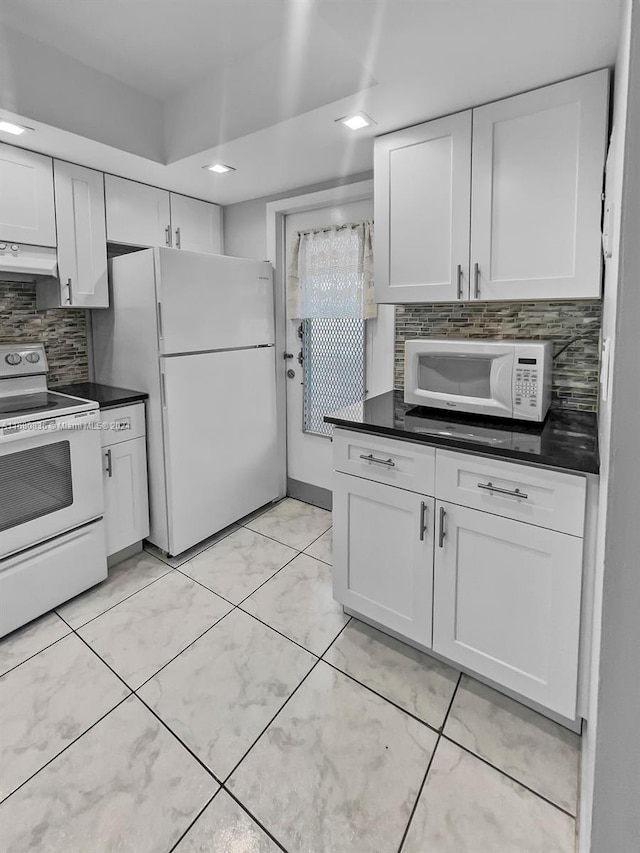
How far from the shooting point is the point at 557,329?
6.66 ft

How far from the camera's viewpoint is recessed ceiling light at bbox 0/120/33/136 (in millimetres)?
1936

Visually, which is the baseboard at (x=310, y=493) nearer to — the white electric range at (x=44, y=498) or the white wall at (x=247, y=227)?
the white electric range at (x=44, y=498)

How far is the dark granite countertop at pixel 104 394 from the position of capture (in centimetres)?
239

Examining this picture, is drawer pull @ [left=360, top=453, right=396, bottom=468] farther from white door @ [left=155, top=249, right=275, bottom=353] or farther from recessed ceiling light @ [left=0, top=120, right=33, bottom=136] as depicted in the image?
recessed ceiling light @ [left=0, top=120, right=33, bottom=136]

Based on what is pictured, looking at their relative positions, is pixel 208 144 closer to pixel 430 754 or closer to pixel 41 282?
pixel 41 282

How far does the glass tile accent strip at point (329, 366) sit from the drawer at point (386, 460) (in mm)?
902

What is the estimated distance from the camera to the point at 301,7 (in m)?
1.68

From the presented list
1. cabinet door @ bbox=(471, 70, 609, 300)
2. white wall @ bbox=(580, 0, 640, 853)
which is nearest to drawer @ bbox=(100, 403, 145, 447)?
cabinet door @ bbox=(471, 70, 609, 300)

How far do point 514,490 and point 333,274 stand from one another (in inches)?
72.4

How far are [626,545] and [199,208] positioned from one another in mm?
3177

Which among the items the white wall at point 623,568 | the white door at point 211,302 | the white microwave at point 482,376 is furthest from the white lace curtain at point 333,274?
the white wall at point 623,568

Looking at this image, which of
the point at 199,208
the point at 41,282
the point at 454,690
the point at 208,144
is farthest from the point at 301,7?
the point at 454,690

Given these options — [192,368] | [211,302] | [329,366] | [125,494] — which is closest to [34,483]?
[125,494]

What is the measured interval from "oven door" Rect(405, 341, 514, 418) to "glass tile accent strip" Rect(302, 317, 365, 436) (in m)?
0.84
